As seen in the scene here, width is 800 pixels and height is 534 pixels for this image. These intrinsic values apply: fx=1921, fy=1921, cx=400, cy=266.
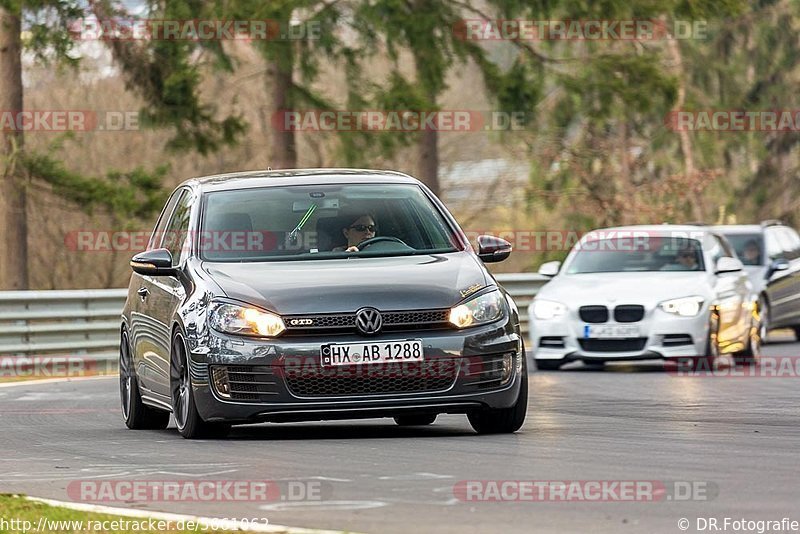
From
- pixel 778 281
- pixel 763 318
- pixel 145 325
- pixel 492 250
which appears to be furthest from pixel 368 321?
pixel 778 281

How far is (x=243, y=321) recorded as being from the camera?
1103 centimetres

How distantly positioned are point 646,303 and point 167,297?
26.7ft

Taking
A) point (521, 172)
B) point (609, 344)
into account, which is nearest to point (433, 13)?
point (609, 344)

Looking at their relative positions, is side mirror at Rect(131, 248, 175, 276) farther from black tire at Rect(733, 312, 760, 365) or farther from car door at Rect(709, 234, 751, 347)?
black tire at Rect(733, 312, 760, 365)

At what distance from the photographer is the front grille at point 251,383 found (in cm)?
1097

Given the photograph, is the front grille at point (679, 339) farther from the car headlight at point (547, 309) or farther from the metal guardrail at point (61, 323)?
the metal guardrail at point (61, 323)

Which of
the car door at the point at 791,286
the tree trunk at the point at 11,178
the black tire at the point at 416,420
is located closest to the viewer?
the black tire at the point at 416,420

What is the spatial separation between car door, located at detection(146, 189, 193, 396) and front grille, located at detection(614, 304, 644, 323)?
7166 millimetres

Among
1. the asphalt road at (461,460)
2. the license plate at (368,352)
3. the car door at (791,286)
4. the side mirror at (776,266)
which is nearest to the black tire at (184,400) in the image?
the asphalt road at (461,460)

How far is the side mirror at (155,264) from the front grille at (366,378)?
5.13ft

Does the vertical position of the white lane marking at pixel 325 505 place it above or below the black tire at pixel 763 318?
above

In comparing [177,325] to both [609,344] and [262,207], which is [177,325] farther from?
[609,344]

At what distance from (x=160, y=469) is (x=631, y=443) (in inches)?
109

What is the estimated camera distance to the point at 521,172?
167 feet
